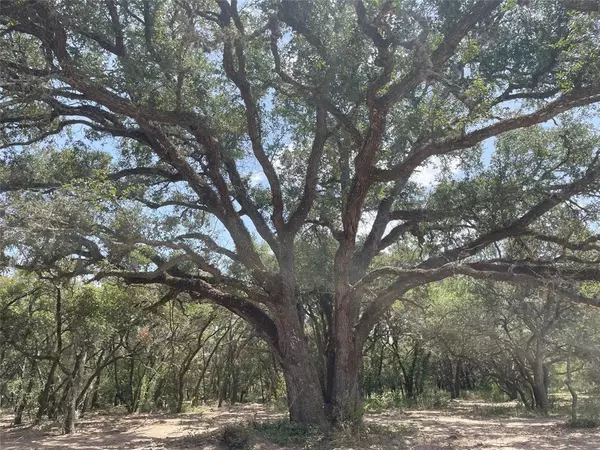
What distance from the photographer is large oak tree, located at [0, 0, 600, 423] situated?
7.39 m

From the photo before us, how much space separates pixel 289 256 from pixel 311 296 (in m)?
4.01

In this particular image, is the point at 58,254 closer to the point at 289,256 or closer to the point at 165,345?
the point at 289,256

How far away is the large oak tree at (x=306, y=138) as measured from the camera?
7.39 meters

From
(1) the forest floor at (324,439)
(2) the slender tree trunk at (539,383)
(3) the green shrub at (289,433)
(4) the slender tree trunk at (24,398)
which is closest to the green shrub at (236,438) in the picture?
(1) the forest floor at (324,439)

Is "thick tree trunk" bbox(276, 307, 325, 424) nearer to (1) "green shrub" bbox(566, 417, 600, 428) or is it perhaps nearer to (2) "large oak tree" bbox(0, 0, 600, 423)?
(2) "large oak tree" bbox(0, 0, 600, 423)

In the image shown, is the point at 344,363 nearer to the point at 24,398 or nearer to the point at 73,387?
the point at 73,387

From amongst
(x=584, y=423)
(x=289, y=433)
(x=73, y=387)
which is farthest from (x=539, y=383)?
(x=73, y=387)

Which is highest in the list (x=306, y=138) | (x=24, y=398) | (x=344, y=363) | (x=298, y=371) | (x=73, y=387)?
(x=306, y=138)

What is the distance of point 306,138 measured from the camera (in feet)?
38.3

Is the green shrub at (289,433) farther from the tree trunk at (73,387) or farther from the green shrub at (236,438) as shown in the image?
the tree trunk at (73,387)

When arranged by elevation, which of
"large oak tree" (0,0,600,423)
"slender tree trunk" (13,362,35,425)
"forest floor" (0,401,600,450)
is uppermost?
"large oak tree" (0,0,600,423)

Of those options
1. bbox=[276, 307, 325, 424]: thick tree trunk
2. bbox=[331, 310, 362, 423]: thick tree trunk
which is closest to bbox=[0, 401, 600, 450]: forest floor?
bbox=[276, 307, 325, 424]: thick tree trunk

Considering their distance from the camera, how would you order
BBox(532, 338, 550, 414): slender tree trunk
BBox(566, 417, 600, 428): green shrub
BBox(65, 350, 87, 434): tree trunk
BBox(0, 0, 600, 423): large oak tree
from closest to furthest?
1. BBox(0, 0, 600, 423): large oak tree
2. BBox(566, 417, 600, 428): green shrub
3. BBox(65, 350, 87, 434): tree trunk
4. BBox(532, 338, 550, 414): slender tree trunk

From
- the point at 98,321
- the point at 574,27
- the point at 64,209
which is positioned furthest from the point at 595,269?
the point at 98,321
